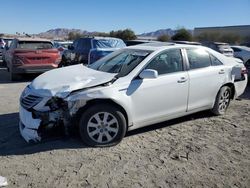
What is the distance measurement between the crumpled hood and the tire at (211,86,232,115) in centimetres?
255

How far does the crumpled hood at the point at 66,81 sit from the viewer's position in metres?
4.80

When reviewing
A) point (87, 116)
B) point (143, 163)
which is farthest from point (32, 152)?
point (143, 163)

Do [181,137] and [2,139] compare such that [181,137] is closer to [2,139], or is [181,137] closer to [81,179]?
[81,179]

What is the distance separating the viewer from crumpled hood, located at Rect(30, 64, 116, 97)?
480cm

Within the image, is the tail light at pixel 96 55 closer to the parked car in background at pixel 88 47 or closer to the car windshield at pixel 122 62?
the parked car in background at pixel 88 47

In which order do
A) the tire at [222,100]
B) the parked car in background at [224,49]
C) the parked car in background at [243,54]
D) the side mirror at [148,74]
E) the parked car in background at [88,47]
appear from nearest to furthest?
the side mirror at [148,74], the tire at [222,100], the parked car in background at [88,47], the parked car in background at [243,54], the parked car in background at [224,49]

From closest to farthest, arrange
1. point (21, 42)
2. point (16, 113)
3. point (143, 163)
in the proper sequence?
point (143, 163), point (16, 113), point (21, 42)

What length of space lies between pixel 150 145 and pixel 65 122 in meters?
1.38

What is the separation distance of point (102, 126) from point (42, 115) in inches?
35.9

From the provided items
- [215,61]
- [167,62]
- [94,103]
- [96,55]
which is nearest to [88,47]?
[96,55]

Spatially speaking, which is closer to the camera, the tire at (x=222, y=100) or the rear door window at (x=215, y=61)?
the rear door window at (x=215, y=61)

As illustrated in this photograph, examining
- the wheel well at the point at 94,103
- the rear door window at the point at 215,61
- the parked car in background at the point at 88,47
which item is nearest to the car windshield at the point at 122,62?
the wheel well at the point at 94,103

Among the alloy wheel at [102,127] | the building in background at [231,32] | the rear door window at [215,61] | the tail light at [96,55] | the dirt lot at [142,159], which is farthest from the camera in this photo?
the building in background at [231,32]

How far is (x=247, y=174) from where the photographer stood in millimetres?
4188
